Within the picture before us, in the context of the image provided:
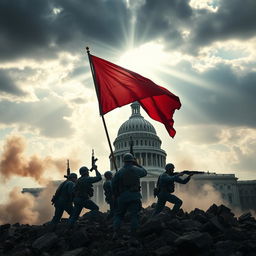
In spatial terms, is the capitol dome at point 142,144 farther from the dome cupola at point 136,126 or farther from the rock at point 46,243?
the rock at point 46,243

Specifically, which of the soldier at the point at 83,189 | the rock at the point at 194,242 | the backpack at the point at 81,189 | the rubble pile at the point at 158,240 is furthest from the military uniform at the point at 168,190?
the rock at the point at 194,242

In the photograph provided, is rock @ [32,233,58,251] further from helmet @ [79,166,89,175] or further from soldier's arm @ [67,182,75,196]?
helmet @ [79,166,89,175]

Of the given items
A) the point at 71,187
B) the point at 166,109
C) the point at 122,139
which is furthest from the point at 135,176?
the point at 122,139

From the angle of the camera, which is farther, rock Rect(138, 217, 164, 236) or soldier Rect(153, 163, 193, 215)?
soldier Rect(153, 163, 193, 215)

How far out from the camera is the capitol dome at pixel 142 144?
8888 cm

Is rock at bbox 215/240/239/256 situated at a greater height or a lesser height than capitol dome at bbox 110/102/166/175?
lesser

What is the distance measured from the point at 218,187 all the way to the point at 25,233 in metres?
85.5

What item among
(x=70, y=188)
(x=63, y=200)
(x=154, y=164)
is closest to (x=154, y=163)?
(x=154, y=164)

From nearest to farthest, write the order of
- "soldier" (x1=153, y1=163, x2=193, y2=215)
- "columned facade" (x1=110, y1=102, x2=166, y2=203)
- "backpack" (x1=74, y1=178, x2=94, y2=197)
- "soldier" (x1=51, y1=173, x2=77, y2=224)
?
"soldier" (x1=153, y1=163, x2=193, y2=215) → "backpack" (x1=74, y1=178, x2=94, y2=197) → "soldier" (x1=51, y1=173, x2=77, y2=224) → "columned facade" (x1=110, y1=102, x2=166, y2=203)

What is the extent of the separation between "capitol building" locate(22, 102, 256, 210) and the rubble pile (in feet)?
242

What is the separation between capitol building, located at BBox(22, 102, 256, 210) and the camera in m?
88.7

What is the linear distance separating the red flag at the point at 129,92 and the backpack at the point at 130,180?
9.71ft

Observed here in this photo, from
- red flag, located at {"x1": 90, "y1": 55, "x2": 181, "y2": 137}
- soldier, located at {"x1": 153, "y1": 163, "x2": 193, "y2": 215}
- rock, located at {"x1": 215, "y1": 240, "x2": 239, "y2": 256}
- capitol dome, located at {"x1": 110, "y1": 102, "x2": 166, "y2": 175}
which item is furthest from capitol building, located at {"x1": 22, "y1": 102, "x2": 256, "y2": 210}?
rock, located at {"x1": 215, "y1": 240, "x2": 239, "y2": 256}

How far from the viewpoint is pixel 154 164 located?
89812 mm
